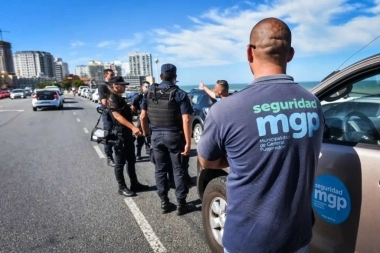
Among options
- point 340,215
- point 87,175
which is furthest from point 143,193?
point 340,215

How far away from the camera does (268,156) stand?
1285 millimetres

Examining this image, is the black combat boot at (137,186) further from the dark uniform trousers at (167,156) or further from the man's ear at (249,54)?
the man's ear at (249,54)

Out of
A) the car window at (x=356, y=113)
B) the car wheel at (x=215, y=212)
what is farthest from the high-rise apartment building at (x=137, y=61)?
the car window at (x=356, y=113)

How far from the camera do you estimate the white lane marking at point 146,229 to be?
2959 mm

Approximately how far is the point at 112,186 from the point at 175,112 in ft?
6.68

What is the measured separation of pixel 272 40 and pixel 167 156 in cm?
269

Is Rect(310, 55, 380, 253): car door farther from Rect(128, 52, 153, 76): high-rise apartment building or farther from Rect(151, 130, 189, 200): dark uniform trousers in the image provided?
Rect(128, 52, 153, 76): high-rise apartment building

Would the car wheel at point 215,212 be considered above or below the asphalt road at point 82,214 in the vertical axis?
above

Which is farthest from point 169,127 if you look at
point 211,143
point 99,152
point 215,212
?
point 99,152

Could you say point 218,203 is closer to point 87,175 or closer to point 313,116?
point 313,116

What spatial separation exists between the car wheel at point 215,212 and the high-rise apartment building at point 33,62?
180 metres

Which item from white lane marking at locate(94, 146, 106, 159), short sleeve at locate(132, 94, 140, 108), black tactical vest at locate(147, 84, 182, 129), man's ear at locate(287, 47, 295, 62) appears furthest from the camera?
white lane marking at locate(94, 146, 106, 159)

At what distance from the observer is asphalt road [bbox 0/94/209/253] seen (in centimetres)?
304

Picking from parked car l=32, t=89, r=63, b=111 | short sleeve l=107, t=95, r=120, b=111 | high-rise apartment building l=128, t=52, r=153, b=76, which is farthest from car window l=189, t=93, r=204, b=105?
high-rise apartment building l=128, t=52, r=153, b=76
